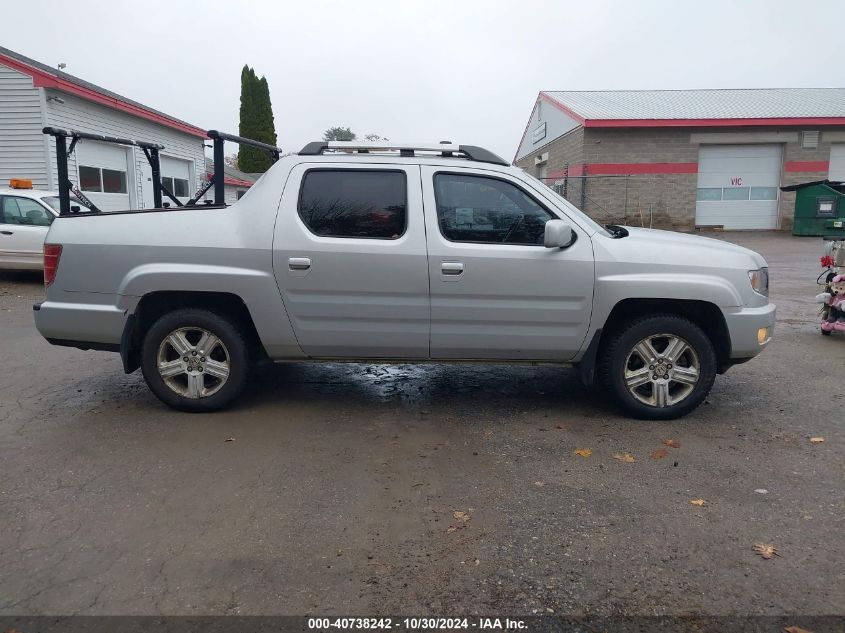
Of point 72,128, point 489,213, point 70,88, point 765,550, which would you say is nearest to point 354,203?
point 489,213

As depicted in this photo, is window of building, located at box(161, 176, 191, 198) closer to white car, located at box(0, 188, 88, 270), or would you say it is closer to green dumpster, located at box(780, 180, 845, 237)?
white car, located at box(0, 188, 88, 270)

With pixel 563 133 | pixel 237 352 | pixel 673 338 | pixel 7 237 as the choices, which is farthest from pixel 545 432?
pixel 563 133

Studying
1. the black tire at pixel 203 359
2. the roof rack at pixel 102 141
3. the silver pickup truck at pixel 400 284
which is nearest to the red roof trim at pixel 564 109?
the roof rack at pixel 102 141

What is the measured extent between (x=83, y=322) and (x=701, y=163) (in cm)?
2452

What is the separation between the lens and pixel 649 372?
15.9 feet

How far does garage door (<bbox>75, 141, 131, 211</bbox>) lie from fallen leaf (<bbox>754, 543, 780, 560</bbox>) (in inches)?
669

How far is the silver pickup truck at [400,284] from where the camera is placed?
467 centimetres

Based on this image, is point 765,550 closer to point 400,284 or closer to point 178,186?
point 400,284

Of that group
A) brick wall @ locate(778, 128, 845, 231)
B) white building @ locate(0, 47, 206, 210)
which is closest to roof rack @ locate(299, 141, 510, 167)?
white building @ locate(0, 47, 206, 210)

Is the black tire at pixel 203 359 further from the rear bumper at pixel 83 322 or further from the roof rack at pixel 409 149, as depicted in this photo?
the roof rack at pixel 409 149

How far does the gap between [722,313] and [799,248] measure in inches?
693

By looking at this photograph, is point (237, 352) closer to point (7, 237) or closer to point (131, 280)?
point (131, 280)

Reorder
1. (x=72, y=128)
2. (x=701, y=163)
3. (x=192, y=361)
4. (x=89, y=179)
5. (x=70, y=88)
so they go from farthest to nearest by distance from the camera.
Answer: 1. (x=701, y=163)
2. (x=89, y=179)
3. (x=72, y=128)
4. (x=70, y=88)
5. (x=192, y=361)

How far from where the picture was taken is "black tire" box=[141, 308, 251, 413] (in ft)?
15.8
